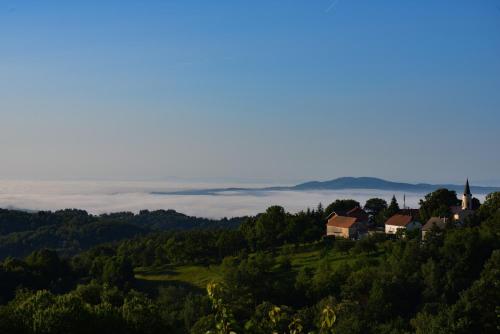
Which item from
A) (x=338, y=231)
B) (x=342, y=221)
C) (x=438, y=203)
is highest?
(x=438, y=203)

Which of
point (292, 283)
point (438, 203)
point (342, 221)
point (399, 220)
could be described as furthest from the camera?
point (342, 221)

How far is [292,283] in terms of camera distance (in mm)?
57375

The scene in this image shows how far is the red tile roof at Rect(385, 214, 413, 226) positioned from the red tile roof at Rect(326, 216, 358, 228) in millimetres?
4450

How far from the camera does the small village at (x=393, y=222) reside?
7106cm

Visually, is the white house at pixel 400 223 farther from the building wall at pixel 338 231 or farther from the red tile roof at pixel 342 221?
the building wall at pixel 338 231

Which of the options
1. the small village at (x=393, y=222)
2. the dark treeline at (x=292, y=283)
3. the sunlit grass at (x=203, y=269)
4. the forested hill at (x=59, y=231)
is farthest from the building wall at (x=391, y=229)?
the forested hill at (x=59, y=231)

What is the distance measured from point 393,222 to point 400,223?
1582 mm

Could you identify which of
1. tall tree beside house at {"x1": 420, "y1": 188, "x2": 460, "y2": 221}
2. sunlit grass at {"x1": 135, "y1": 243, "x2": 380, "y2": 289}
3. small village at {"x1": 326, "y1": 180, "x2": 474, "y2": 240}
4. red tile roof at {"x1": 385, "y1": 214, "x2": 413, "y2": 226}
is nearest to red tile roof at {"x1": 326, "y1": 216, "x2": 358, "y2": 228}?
small village at {"x1": 326, "y1": 180, "x2": 474, "y2": 240}

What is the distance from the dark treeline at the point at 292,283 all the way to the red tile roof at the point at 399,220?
294 centimetres

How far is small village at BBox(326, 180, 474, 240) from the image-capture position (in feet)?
233

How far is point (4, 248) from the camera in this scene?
152750mm

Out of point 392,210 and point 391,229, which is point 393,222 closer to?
point 391,229

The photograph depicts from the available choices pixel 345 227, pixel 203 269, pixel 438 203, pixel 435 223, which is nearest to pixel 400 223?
pixel 438 203

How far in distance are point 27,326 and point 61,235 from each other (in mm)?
149500
